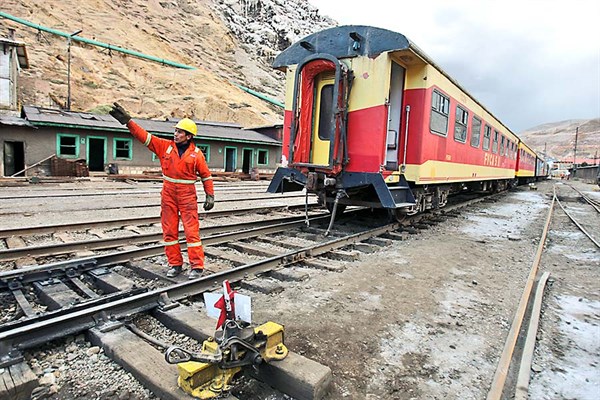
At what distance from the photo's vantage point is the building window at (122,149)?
2262 centimetres

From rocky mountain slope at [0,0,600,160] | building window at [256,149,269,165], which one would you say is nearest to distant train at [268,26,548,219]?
building window at [256,149,269,165]

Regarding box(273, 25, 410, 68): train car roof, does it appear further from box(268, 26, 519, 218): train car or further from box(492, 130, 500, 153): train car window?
box(492, 130, 500, 153): train car window

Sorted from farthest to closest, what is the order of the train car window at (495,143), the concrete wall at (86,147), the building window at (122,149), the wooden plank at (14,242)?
the building window at (122,149), the concrete wall at (86,147), the train car window at (495,143), the wooden plank at (14,242)

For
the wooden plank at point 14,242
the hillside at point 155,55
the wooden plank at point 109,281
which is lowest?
the wooden plank at point 14,242

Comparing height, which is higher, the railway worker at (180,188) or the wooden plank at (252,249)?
the railway worker at (180,188)

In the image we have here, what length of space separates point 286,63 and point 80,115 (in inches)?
797

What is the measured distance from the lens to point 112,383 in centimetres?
252

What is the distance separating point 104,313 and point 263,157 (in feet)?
90.1

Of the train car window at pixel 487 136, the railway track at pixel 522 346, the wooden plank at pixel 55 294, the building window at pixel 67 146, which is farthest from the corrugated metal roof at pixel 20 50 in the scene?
the railway track at pixel 522 346

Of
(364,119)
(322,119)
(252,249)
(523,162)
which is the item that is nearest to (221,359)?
(252,249)

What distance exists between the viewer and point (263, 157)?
30312 millimetres

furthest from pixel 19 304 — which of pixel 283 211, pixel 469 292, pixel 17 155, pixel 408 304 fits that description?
pixel 17 155

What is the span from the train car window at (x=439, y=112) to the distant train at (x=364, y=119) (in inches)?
0.8

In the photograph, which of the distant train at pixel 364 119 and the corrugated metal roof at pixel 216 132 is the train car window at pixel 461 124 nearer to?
the distant train at pixel 364 119
